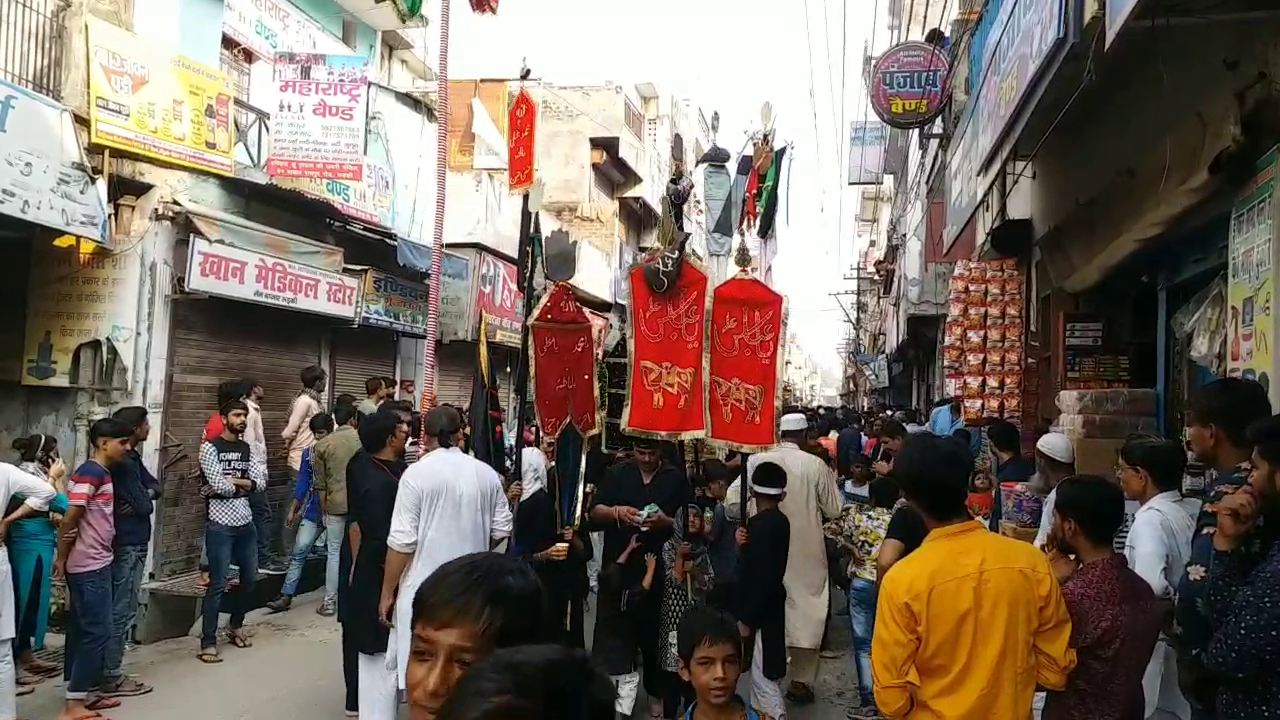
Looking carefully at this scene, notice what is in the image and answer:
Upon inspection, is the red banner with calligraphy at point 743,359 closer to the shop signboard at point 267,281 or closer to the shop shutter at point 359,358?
the shop signboard at point 267,281

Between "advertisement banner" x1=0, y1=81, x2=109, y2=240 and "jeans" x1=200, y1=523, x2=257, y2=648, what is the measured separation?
2567 millimetres

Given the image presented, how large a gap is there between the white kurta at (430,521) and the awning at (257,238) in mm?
4902

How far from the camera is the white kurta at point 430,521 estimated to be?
16.4 feet

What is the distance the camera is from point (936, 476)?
2.83 meters

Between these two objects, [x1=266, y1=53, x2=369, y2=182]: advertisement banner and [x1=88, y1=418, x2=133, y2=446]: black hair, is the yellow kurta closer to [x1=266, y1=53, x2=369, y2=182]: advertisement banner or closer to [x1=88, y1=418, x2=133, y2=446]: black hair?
[x1=88, y1=418, x2=133, y2=446]: black hair

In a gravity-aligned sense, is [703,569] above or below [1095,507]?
below

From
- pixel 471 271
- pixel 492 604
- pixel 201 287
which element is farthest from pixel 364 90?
pixel 492 604

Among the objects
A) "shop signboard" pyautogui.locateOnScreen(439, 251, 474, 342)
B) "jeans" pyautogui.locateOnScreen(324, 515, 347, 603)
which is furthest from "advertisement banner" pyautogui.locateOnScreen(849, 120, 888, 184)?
"jeans" pyautogui.locateOnScreen(324, 515, 347, 603)

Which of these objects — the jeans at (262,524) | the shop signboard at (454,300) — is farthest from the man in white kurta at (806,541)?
the shop signboard at (454,300)

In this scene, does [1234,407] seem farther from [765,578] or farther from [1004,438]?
[1004,438]

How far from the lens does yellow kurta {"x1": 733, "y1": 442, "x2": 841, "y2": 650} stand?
5988 mm

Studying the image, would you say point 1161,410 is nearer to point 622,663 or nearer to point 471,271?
point 622,663

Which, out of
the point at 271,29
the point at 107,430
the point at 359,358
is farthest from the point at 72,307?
the point at 271,29

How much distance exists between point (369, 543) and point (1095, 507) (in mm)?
3828
